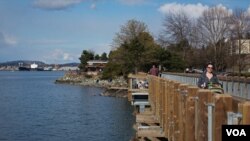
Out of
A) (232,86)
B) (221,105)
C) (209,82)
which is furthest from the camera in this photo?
(232,86)

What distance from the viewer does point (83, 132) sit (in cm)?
4131

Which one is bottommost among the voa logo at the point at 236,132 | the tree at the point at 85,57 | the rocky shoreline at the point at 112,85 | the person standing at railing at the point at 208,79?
the rocky shoreline at the point at 112,85

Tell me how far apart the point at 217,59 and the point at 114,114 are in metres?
27.1

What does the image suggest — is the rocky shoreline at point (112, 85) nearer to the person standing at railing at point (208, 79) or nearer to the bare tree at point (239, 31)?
the bare tree at point (239, 31)

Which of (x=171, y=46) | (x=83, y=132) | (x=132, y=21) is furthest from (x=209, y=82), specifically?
(x=132, y=21)

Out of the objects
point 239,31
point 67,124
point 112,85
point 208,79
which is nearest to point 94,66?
point 112,85

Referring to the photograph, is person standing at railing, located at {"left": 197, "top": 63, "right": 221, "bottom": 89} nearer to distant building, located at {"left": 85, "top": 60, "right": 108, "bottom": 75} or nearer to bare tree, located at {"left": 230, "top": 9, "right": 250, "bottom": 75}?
bare tree, located at {"left": 230, "top": 9, "right": 250, "bottom": 75}

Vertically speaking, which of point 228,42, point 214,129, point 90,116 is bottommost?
point 90,116

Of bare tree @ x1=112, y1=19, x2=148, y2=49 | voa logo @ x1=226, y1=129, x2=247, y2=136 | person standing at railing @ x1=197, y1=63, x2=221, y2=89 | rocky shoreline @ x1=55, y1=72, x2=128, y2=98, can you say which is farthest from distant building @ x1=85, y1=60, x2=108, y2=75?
voa logo @ x1=226, y1=129, x2=247, y2=136

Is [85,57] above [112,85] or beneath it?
above

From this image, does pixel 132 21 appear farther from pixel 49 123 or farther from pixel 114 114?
pixel 49 123

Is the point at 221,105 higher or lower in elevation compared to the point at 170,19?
lower

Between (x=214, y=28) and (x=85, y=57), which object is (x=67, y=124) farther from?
(x=85, y=57)

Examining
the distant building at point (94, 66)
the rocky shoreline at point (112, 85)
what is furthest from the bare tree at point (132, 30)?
the distant building at point (94, 66)
